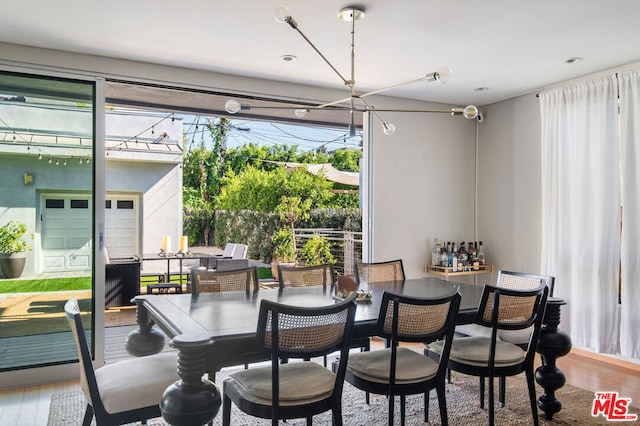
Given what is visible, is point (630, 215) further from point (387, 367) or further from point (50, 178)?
point (50, 178)

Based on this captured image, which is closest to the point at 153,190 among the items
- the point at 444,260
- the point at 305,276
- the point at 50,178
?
the point at 50,178

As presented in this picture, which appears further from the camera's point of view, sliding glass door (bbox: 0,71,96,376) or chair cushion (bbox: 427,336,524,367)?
sliding glass door (bbox: 0,71,96,376)

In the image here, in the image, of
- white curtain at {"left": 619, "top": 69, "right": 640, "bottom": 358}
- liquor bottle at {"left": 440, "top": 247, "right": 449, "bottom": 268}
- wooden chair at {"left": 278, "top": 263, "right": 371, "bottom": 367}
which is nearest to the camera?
wooden chair at {"left": 278, "top": 263, "right": 371, "bottom": 367}

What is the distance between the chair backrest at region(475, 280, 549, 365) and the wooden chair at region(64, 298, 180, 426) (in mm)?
1653

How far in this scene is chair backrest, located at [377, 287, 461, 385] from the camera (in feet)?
7.38

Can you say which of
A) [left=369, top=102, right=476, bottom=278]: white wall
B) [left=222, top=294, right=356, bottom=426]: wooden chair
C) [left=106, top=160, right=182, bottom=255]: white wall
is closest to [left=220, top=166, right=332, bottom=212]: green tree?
[left=106, top=160, right=182, bottom=255]: white wall

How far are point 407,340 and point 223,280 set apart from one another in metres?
1.43

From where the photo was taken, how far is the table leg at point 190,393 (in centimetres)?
177

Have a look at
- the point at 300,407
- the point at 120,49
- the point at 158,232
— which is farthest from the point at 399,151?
the point at 158,232

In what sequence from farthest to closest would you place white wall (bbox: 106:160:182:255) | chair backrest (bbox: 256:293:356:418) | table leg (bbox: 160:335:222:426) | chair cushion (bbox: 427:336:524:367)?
1. white wall (bbox: 106:160:182:255)
2. chair cushion (bbox: 427:336:524:367)
3. chair backrest (bbox: 256:293:356:418)
4. table leg (bbox: 160:335:222:426)

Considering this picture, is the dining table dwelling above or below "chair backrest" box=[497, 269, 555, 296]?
below

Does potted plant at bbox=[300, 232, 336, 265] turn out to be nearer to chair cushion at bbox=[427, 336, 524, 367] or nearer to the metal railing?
the metal railing

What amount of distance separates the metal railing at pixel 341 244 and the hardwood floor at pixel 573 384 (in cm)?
361

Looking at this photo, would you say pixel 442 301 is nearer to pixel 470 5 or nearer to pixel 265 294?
pixel 265 294
